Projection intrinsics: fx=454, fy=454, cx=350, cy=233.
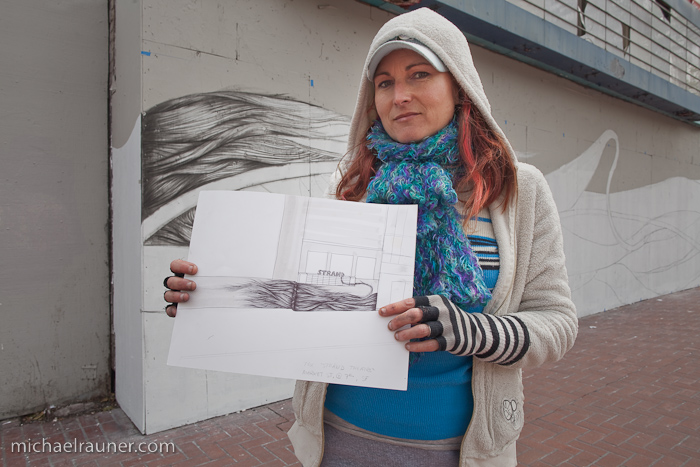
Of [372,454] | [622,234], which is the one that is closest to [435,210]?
[372,454]

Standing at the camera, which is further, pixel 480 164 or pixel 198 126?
pixel 198 126

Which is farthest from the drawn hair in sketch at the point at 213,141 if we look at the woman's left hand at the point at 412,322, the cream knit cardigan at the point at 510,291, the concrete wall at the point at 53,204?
the woman's left hand at the point at 412,322

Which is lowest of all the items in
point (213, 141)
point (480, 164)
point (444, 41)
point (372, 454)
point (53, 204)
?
point (372, 454)

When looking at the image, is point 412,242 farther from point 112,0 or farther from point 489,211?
point 112,0

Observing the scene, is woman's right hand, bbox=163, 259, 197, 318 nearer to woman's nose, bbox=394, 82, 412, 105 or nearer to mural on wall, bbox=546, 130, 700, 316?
woman's nose, bbox=394, 82, 412, 105

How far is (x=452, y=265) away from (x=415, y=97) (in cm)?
50

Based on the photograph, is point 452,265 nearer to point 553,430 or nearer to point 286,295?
point 286,295

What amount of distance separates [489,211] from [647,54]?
30.9 ft

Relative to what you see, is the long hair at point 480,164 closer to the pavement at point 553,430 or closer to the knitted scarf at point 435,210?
the knitted scarf at point 435,210

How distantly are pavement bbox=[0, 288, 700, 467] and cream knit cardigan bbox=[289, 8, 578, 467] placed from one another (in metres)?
2.14

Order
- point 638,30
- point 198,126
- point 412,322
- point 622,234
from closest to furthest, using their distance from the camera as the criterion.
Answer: point 412,322
point 198,126
point 622,234
point 638,30

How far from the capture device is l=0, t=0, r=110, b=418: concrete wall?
348 centimetres

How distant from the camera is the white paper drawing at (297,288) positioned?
1.13 m

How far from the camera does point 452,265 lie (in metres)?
1.25
